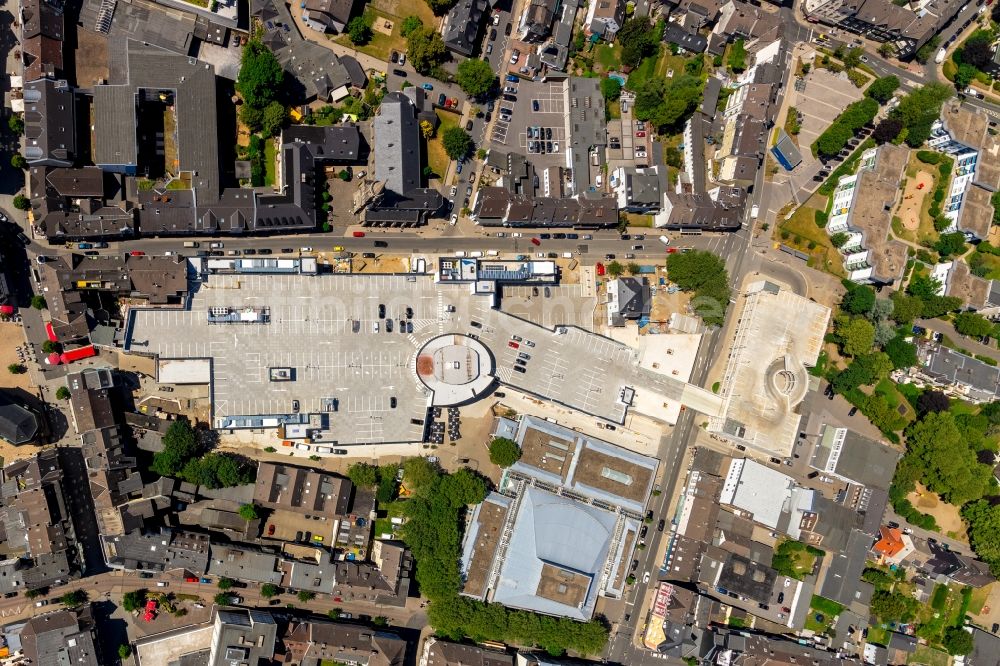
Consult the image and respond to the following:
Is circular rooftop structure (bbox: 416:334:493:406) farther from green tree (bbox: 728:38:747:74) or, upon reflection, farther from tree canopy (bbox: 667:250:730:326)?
green tree (bbox: 728:38:747:74)

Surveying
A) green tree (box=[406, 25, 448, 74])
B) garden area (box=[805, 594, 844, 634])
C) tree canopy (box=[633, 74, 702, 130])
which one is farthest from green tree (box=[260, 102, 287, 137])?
garden area (box=[805, 594, 844, 634])

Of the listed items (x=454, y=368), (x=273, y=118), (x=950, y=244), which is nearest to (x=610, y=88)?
(x=454, y=368)

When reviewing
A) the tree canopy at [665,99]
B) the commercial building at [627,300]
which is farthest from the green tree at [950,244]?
the commercial building at [627,300]

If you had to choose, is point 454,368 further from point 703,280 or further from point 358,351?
point 703,280

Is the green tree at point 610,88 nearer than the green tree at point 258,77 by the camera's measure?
No

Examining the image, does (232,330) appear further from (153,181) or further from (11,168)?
(11,168)

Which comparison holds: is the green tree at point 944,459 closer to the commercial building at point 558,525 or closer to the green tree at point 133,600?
the commercial building at point 558,525
